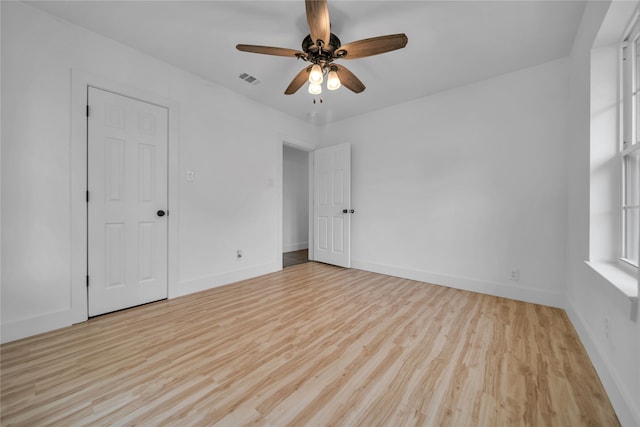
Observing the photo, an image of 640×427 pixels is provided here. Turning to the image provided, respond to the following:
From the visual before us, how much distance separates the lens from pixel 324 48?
1.93 meters

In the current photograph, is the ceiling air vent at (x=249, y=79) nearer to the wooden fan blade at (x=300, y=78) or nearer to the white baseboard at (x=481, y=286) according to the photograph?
the wooden fan blade at (x=300, y=78)

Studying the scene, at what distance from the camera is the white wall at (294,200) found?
5.77 meters

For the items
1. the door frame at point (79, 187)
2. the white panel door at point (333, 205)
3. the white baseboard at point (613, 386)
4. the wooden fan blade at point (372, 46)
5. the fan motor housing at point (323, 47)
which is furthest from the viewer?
the white panel door at point (333, 205)

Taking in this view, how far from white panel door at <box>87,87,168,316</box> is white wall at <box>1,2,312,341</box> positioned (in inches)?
6.6

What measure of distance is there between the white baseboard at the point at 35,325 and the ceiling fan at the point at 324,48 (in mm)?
2636

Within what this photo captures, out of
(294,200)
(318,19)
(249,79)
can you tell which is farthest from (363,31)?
(294,200)

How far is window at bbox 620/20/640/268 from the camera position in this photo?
4.75ft

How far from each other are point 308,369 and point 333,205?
9.64ft

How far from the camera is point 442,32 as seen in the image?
2104 millimetres

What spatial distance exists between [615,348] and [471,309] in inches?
45.8

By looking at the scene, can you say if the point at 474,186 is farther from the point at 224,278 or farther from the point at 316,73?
the point at 224,278

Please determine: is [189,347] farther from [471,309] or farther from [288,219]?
[288,219]

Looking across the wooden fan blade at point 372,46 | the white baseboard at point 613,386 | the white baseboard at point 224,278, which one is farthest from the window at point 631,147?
the white baseboard at point 224,278

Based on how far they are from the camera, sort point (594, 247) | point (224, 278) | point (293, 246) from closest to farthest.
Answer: point (594, 247), point (224, 278), point (293, 246)
